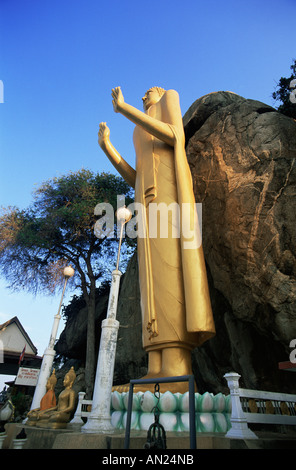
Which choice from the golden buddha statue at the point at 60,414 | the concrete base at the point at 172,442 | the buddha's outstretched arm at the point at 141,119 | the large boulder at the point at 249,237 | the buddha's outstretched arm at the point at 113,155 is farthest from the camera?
the buddha's outstretched arm at the point at 113,155

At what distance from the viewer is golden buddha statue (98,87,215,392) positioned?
14.1 feet

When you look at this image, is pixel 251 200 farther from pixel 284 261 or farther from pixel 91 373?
pixel 91 373

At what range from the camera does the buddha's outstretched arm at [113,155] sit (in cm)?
622

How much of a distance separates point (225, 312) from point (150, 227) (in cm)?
342

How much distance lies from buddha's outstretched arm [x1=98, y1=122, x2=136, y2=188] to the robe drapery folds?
0.33 metres

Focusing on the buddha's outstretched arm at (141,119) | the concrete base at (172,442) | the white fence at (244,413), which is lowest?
the concrete base at (172,442)

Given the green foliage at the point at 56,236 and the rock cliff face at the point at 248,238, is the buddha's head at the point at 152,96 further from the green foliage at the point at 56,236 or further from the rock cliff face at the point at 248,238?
the green foliage at the point at 56,236

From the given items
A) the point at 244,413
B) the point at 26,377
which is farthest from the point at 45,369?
the point at 244,413

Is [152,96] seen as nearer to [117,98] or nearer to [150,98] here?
[150,98]

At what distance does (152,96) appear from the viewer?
22.3ft

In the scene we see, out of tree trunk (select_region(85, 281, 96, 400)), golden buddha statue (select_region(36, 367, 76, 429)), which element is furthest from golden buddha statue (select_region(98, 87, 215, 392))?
tree trunk (select_region(85, 281, 96, 400))

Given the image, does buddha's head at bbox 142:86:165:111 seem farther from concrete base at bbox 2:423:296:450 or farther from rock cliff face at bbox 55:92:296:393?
concrete base at bbox 2:423:296:450

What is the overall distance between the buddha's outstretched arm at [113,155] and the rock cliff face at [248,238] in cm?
217

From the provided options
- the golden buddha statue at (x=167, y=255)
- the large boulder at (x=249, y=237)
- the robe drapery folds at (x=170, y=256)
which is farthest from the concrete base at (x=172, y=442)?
the large boulder at (x=249, y=237)
